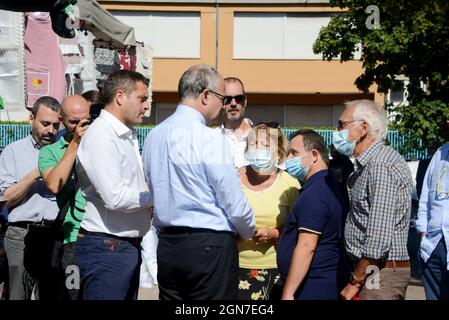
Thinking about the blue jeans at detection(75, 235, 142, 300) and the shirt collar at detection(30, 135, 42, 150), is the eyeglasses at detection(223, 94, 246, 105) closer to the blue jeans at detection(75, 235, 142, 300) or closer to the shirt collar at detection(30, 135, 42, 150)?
the shirt collar at detection(30, 135, 42, 150)

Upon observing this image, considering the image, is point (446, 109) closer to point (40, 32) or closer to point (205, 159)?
point (40, 32)

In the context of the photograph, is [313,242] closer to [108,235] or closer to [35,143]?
[108,235]

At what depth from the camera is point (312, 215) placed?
4.84 metres

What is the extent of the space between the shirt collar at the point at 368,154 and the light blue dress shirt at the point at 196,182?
71 centimetres

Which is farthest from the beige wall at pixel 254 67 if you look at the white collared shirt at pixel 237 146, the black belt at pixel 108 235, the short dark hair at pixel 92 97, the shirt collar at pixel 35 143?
the black belt at pixel 108 235

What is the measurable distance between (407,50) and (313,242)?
4.90 metres

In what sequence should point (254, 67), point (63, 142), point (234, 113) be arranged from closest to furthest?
1. point (63, 142)
2. point (234, 113)
3. point (254, 67)

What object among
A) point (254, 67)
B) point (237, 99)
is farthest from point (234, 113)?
point (254, 67)

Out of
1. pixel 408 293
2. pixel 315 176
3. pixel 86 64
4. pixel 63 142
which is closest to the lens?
pixel 315 176

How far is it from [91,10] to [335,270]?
388 cm

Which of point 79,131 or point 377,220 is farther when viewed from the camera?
point 79,131

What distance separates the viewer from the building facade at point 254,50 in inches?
547

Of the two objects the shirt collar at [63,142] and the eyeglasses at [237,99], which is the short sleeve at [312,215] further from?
the shirt collar at [63,142]

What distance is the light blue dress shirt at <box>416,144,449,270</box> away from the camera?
5723 millimetres
